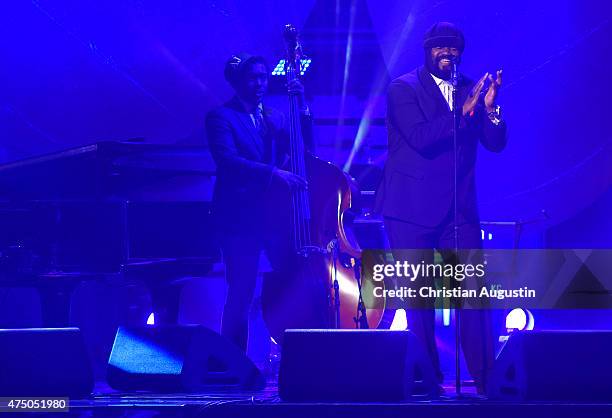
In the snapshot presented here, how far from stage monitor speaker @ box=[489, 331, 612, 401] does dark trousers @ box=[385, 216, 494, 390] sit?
19.5 inches

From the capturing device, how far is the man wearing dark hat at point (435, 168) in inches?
181

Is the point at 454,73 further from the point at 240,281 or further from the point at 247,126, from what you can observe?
the point at 240,281

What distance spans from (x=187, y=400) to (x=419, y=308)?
1.26 metres

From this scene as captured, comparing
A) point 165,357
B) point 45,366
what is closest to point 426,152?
point 165,357

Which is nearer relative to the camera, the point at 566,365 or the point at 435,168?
the point at 566,365

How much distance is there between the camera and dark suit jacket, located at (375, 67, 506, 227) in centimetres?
465

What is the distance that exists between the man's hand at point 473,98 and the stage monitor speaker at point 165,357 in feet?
5.47

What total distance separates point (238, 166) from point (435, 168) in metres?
1.11

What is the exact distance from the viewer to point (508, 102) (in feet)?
23.8

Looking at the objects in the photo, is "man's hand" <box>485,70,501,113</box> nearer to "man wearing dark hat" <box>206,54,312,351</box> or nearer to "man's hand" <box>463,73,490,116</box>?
"man's hand" <box>463,73,490,116</box>

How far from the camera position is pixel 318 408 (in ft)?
13.2

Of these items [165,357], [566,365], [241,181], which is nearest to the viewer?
[566,365]

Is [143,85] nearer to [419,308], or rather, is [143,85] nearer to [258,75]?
[258,75]

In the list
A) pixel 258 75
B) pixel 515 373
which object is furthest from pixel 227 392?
pixel 258 75
